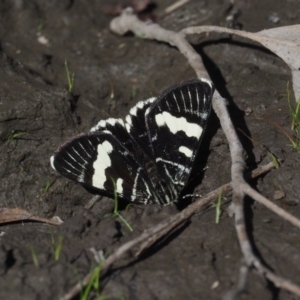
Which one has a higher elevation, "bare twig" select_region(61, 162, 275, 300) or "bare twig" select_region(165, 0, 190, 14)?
"bare twig" select_region(165, 0, 190, 14)

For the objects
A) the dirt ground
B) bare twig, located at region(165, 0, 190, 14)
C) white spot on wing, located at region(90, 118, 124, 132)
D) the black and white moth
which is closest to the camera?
the dirt ground

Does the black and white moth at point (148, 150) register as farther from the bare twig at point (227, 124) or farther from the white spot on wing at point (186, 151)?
the bare twig at point (227, 124)

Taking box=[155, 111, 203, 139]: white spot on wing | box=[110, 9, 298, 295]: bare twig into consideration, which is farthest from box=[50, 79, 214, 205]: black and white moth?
box=[110, 9, 298, 295]: bare twig

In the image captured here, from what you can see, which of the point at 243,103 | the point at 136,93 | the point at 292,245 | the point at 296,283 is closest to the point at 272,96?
the point at 243,103

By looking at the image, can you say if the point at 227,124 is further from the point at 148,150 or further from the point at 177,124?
the point at 148,150

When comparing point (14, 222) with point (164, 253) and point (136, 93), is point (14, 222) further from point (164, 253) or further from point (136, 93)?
point (136, 93)

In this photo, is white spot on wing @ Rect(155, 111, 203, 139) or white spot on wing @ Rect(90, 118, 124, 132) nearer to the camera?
white spot on wing @ Rect(155, 111, 203, 139)

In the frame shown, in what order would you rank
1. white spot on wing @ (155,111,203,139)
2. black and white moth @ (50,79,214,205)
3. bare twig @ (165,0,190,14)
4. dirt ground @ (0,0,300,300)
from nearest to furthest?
dirt ground @ (0,0,300,300), black and white moth @ (50,79,214,205), white spot on wing @ (155,111,203,139), bare twig @ (165,0,190,14)

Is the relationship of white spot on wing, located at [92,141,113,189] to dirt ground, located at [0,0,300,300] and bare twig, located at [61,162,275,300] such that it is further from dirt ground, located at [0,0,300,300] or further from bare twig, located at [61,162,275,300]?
bare twig, located at [61,162,275,300]
